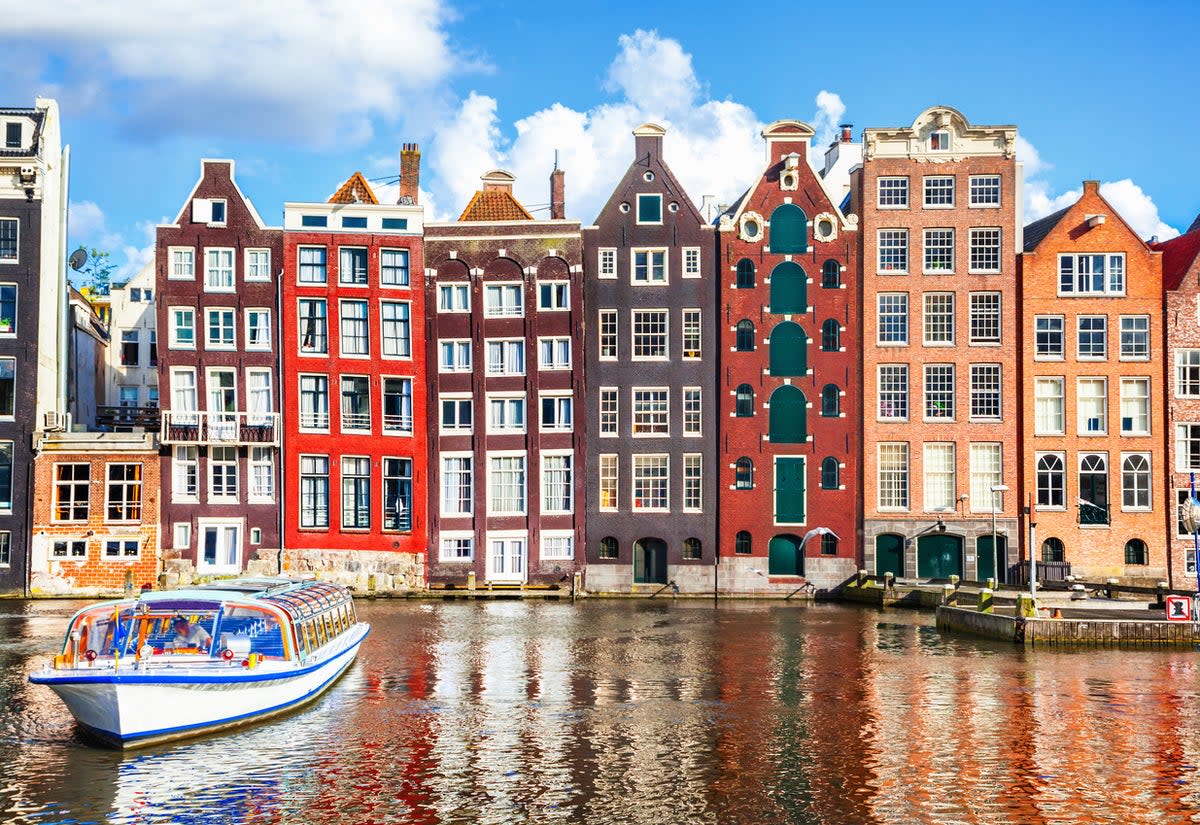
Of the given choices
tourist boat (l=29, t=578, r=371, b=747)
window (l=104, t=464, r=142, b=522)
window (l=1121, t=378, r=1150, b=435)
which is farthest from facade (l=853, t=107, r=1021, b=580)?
tourist boat (l=29, t=578, r=371, b=747)

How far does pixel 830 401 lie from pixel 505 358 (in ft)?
60.5

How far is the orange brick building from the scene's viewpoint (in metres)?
69.1

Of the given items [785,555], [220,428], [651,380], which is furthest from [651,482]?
[220,428]

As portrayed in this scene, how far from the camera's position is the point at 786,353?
74062 millimetres

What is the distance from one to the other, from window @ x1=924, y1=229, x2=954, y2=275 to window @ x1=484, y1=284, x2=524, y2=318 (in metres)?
23.1

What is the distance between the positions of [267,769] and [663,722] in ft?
35.8

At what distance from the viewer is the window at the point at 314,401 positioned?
7188 cm

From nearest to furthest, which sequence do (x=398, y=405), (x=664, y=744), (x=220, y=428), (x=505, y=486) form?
(x=664, y=744)
(x=220, y=428)
(x=398, y=405)
(x=505, y=486)

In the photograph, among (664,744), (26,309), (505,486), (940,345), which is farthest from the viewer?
(940,345)

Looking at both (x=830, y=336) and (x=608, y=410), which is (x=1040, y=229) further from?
(x=608, y=410)

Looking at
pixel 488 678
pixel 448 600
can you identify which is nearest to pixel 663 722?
pixel 488 678

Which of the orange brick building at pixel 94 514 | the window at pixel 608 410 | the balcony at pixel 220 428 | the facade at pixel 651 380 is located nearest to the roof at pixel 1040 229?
the facade at pixel 651 380

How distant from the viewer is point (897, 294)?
74.6 meters

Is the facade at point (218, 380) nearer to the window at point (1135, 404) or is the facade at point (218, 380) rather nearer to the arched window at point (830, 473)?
the arched window at point (830, 473)
